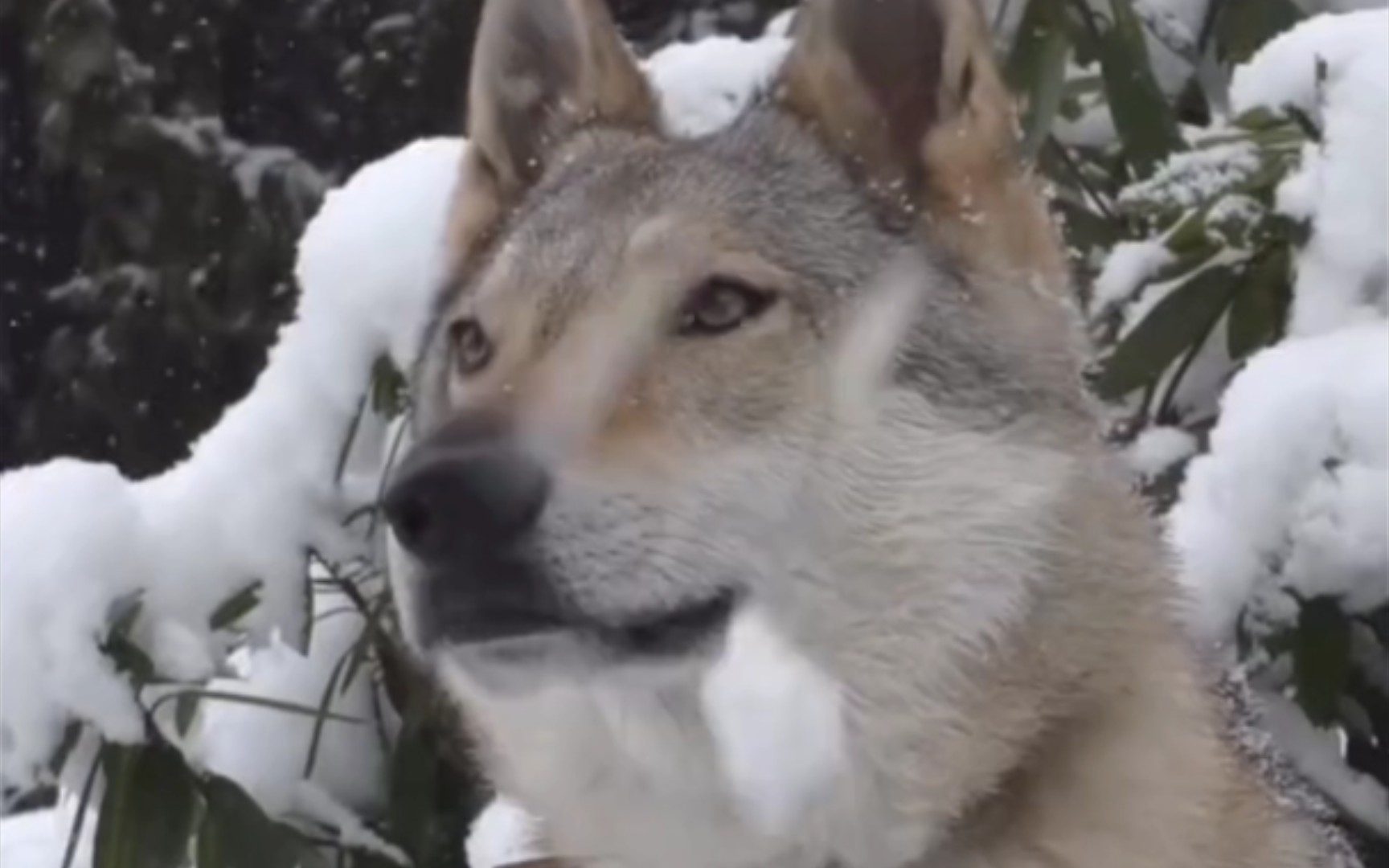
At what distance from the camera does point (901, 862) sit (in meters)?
2.65

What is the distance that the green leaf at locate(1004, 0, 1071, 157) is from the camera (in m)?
4.12

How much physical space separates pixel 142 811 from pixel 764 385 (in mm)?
1260

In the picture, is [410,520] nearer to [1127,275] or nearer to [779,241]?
[779,241]

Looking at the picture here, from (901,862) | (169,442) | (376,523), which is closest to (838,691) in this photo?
(901,862)

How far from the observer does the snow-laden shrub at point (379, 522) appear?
3.54 meters

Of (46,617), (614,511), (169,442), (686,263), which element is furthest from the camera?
(169,442)

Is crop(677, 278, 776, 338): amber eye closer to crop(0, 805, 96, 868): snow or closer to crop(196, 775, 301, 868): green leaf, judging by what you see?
crop(196, 775, 301, 868): green leaf

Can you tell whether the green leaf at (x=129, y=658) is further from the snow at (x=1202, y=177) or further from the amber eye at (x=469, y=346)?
the snow at (x=1202, y=177)

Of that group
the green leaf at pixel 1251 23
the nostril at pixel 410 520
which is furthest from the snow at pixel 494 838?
the green leaf at pixel 1251 23

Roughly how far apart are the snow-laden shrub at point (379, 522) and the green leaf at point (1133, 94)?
0.01m

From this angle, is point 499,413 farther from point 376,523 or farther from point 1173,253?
point 1173,253

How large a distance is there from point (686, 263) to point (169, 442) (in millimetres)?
6412

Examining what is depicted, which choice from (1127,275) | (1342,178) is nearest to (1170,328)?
(1127,275)

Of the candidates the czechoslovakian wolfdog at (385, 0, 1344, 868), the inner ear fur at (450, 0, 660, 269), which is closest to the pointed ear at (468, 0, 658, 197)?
the inner ear fur at (450, 0, 660, 269)
